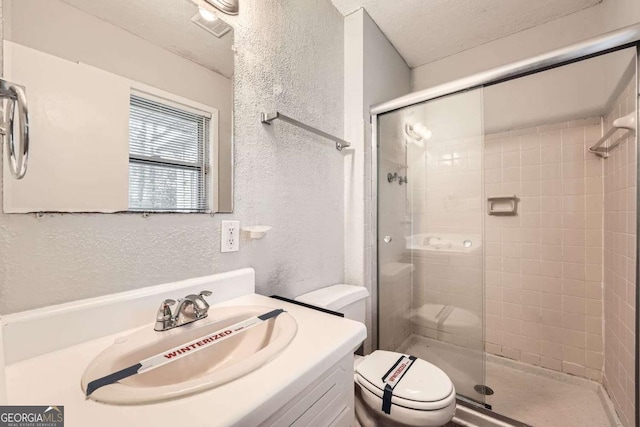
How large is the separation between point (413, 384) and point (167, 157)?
1292mm

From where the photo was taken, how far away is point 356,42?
65.7 inches

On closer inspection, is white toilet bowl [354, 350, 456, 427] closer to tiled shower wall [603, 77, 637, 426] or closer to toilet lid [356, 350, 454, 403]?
toilet lid [356, 350, 454, 403]

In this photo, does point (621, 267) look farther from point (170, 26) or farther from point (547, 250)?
point (170, 26)

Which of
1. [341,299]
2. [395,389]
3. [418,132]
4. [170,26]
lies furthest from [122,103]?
[418,132]

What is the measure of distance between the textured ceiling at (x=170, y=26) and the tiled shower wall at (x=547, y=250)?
1.93 m

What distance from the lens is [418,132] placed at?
6.17 ft

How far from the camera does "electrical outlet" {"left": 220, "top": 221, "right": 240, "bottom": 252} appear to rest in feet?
3.29

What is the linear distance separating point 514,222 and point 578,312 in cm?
66

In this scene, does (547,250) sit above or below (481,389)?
above

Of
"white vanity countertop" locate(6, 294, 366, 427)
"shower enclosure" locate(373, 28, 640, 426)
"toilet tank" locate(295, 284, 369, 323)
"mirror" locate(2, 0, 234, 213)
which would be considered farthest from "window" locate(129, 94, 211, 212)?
"shower enclosure" locate(373, 28, 640, 426)

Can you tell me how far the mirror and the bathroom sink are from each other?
375mm

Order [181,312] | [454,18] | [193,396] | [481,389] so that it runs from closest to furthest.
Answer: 1. [193,396]
2. [181,312]
3. [481,389]
4. [454,18]

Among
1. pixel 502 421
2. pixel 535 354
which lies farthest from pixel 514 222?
pixel 502 421

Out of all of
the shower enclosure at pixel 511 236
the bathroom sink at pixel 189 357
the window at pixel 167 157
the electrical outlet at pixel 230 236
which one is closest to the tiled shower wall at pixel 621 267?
the shower enclosure at pixel 511 236
